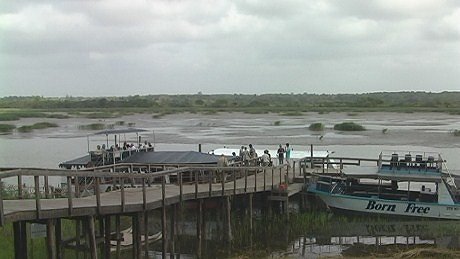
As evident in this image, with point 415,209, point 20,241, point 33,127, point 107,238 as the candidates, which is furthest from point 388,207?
point 33,127

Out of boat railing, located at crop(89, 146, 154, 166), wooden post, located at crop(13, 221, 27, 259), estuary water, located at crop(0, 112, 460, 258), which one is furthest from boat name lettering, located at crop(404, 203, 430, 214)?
wooden post, located at crop(13, 221, 27, 259)

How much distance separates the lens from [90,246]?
14508mm

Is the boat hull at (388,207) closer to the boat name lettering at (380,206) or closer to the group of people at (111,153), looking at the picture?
the boat name lettering at (380,206)

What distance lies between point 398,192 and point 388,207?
4.01 feet

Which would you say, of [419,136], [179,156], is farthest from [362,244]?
[419,136]

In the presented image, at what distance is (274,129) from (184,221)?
5155 centimetres

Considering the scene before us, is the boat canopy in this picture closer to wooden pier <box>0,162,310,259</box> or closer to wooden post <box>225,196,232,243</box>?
wooden pier <box>0,162,310,259</box>

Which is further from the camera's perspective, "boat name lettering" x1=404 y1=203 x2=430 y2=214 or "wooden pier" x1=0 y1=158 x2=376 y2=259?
"boat name lettering" x1=404 y1=203 x2=430 y2=214

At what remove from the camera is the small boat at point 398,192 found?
962 inches

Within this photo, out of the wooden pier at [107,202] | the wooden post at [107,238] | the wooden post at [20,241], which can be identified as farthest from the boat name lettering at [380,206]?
the wooden post at [20,241]

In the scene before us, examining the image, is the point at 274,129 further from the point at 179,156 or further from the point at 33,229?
the point at 33,229

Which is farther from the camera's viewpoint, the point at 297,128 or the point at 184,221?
the point at 297,128

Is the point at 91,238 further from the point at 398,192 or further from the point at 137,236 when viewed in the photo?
the point at 398,192

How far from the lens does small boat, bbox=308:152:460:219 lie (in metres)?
24.4
